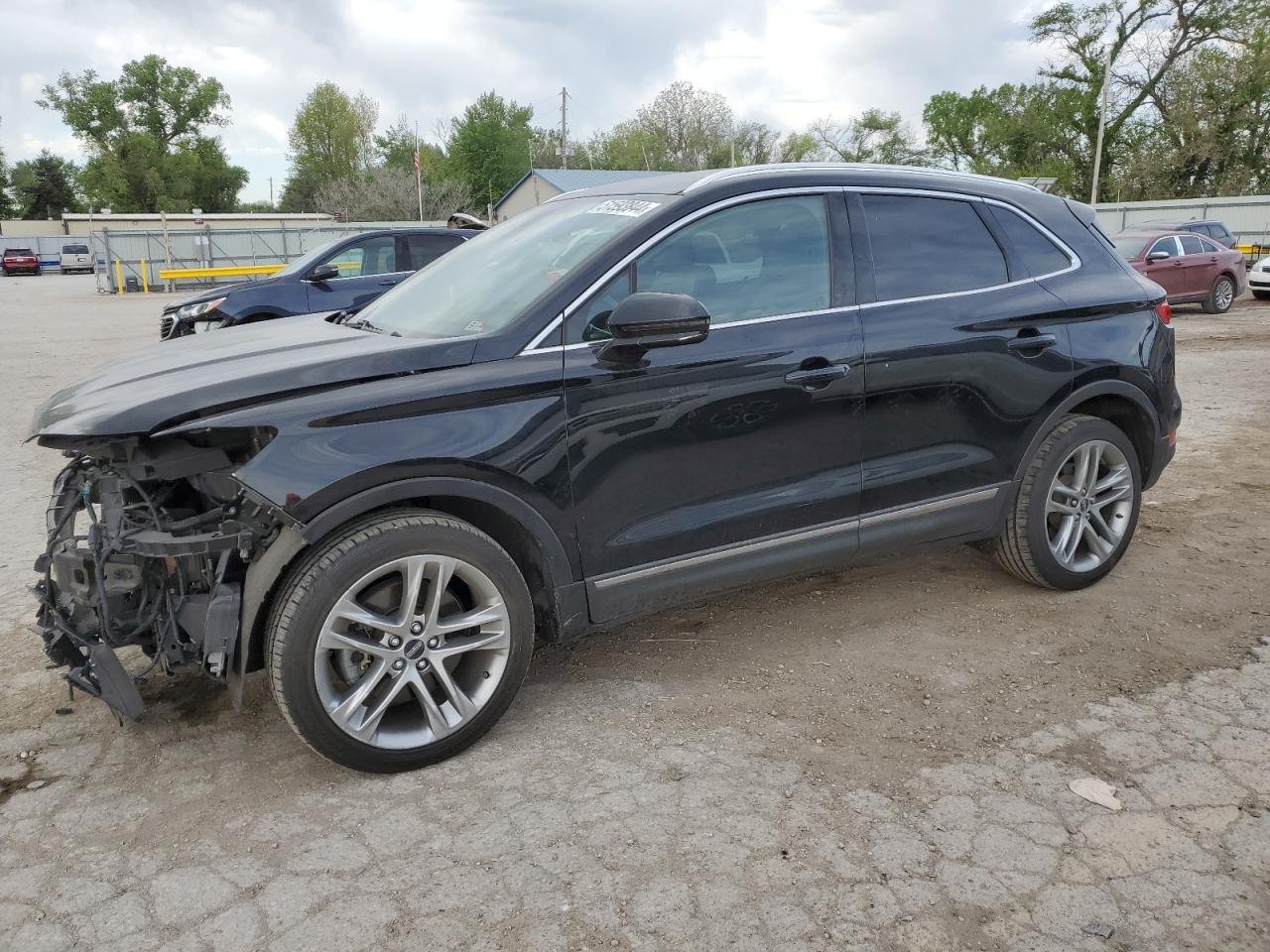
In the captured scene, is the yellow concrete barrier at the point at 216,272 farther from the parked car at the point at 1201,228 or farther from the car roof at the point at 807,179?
the car roof at the point at 807,179

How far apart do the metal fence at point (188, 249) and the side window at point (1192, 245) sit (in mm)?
23465

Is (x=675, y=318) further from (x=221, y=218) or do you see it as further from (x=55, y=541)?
(x=221, y=218)

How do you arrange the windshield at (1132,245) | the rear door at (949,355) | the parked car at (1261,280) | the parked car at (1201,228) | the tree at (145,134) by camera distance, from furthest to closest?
1. the tree at (145,134)
2. the parked car at (1261,280)
3. the parked car at (1201,228)
4. the windshield at (1132,245)
5. the rear door at (949,355)

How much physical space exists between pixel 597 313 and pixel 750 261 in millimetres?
673

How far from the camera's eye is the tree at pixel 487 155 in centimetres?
7888

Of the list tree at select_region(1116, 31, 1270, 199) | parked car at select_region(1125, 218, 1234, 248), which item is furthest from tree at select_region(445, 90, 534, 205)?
parked car at select_region(1125, 218, 1234, 248)

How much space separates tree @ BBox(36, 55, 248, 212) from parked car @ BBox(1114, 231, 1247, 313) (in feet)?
246

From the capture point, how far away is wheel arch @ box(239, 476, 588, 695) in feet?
9.43

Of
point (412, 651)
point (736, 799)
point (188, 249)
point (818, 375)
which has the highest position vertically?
point (188, 249)

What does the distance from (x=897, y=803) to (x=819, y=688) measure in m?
0.75

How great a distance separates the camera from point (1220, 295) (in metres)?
18.3

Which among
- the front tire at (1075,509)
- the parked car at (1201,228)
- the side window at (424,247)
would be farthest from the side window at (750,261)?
the parked car at (1201,228)

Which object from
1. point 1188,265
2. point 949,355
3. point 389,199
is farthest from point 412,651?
point 389,199

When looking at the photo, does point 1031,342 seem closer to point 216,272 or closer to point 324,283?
point 324,283
